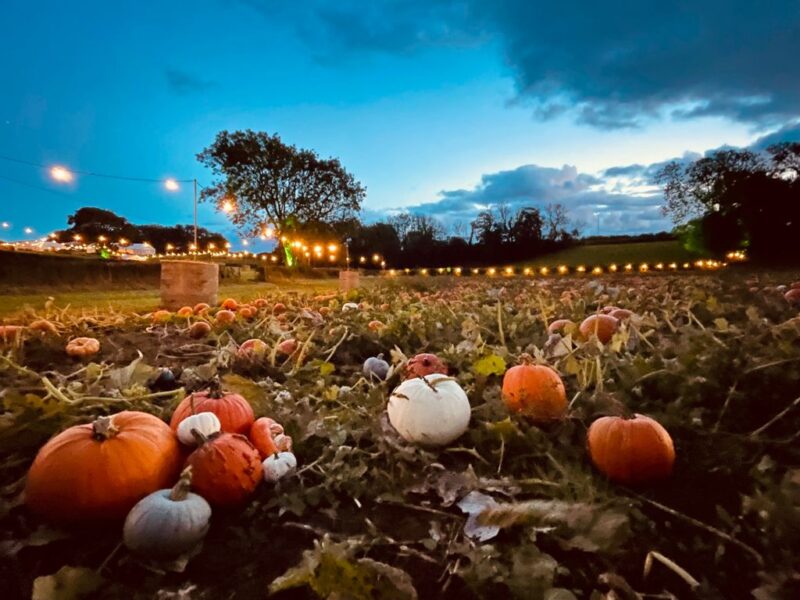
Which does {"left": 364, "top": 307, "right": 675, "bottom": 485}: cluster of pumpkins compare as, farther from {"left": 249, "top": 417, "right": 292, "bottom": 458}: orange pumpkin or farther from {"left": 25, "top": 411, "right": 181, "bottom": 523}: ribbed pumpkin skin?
{"left": 25, "top": 411, "right": 181, "bottom": 523}: ribbed pumpkin skin

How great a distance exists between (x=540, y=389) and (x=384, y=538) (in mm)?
1032

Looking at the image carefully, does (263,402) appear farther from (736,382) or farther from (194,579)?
(736,382)

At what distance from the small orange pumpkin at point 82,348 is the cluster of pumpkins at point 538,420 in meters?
3.07

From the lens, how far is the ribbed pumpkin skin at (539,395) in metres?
2.08

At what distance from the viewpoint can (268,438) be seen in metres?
1.87

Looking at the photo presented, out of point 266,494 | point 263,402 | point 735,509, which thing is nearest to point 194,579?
point 266,494

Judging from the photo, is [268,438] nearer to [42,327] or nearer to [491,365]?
[491,365]

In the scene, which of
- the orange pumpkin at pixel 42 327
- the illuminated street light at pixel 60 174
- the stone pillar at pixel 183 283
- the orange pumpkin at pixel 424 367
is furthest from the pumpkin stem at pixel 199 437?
the illuminated street light at pixel 60 174

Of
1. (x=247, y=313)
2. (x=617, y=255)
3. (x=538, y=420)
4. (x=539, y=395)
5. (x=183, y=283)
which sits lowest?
(x=538, y=420)

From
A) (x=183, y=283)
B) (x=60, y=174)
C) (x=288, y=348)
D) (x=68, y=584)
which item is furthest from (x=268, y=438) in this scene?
(x=60, y=174)

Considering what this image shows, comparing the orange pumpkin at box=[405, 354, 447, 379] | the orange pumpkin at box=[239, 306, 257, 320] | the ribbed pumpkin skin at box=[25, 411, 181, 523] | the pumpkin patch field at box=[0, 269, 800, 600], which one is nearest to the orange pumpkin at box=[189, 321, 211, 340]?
the orange pumpkin at box=[239, 306, 257, 320]

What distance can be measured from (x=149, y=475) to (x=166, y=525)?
30 cm

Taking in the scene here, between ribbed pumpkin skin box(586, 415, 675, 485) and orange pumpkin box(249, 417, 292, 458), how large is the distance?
1.19m

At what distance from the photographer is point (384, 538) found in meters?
1.37
